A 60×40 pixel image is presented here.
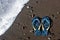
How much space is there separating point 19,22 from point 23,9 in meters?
0.22

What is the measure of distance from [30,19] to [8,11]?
50 centimetres

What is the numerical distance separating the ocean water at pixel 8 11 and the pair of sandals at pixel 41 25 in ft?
1.30

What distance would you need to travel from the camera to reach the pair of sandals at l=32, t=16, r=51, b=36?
155 inches

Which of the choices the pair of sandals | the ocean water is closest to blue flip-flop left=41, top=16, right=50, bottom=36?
the pair of sandals

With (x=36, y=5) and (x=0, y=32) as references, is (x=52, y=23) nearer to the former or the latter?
(x=36, y=5)

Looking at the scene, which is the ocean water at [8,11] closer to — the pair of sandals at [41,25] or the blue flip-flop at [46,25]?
the pair of sandals at [41,25]

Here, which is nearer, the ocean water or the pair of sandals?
the pair of sandals

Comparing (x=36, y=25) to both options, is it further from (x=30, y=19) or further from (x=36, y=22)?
(x=30, y=19)

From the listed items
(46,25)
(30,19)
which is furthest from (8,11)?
(46,25)

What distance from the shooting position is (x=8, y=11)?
4.46 metres

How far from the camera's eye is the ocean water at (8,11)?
165 inches

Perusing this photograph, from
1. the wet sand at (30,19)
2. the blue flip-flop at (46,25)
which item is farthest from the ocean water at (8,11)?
the blue flip-flop at (46,25)

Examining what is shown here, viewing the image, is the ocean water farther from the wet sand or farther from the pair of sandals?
the pair of sandals

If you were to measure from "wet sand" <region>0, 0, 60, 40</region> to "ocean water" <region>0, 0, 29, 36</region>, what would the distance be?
0.08m
